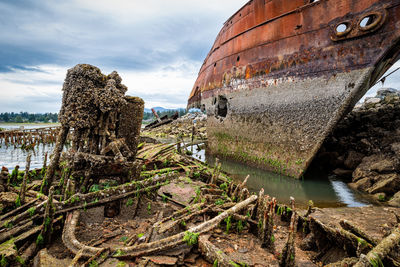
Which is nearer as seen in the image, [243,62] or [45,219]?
[45,219]

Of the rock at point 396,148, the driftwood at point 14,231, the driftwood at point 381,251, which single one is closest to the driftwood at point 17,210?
the driftwood at point 14,231

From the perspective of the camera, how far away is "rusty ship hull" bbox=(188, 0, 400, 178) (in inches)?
229

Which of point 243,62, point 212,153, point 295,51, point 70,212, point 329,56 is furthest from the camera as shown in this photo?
point 212,153

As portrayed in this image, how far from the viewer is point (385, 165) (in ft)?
20.4

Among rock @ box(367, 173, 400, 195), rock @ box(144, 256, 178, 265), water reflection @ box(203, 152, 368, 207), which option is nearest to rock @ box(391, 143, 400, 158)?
rock @ box(367, 173, 400, 195)

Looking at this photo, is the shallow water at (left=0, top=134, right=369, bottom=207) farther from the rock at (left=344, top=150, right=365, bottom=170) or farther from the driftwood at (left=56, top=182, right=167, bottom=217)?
the driftwood at (left=56, top=182, right=167, bottom=217)

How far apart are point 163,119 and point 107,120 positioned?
86.1 ft

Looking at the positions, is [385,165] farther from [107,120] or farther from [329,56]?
[107,120]

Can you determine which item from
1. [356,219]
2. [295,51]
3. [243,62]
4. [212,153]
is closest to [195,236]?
[356,219]

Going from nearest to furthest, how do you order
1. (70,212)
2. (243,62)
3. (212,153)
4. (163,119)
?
1. (70,212)
2. (243,62)
3. (212,153)
4. (163,119)

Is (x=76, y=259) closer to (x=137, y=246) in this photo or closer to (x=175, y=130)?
(x=137, y=246)

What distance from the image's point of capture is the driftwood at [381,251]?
1958 mm

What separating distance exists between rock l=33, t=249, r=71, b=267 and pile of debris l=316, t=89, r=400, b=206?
6.77 meters

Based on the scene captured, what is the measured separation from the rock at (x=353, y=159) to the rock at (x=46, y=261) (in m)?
8.97
